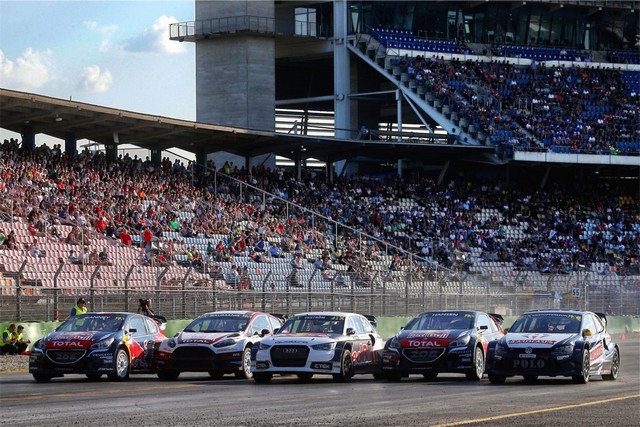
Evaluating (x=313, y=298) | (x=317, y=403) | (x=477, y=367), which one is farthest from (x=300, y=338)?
(x=313, y=298)

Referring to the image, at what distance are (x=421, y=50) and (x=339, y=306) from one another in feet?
99.5

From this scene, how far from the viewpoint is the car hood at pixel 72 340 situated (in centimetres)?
2267

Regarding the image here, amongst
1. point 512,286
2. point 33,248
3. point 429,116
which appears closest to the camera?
point 33,248

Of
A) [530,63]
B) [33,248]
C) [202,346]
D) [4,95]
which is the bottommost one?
[202,346]

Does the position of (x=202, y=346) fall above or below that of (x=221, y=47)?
below

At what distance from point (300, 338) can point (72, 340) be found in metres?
4.08

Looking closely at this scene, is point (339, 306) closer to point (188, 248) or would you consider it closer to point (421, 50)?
point (188, 248)

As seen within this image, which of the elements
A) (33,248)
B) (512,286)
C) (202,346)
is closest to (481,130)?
(512,286)

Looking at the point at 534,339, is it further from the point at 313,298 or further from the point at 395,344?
the point at 313,298

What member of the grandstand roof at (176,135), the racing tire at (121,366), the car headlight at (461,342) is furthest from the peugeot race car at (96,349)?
the grandstand roof at (176,135)

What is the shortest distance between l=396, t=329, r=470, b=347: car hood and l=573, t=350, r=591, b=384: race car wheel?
2.35 metres

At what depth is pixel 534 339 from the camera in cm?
2253

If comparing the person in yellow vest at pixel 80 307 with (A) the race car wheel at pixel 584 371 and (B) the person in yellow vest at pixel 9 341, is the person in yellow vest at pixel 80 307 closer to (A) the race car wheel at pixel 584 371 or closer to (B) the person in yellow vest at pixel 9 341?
(B) the person in yellow vest at pixel 9 341

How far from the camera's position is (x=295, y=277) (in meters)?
37.4
